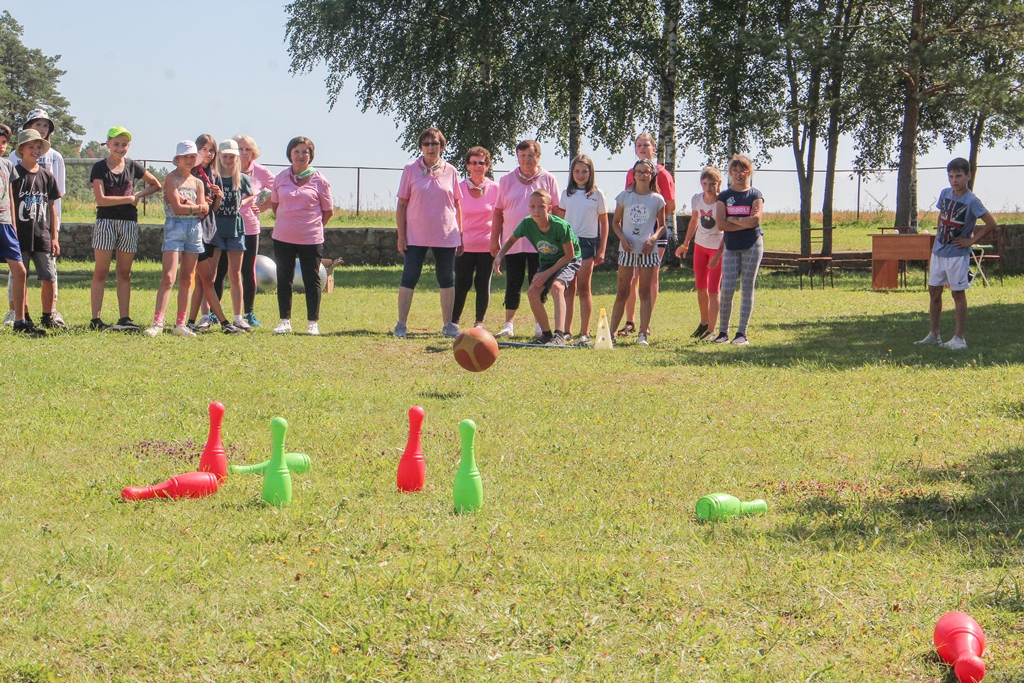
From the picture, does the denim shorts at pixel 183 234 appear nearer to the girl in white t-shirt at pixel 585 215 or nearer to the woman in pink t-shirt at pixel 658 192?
→ the girl in white t-shirt at pixel 585 215

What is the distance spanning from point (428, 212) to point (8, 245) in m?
3.89

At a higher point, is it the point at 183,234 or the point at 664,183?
the point at 664,183

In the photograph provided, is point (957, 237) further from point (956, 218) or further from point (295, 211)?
point (295, 211)

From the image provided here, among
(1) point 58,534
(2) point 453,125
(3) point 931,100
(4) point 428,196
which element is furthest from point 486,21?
(1) point 58,534

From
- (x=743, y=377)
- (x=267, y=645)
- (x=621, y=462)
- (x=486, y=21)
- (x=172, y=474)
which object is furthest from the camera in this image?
(x=486, y=21)

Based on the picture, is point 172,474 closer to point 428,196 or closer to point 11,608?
point 11,608

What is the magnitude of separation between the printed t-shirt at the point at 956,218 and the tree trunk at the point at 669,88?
46.3 ft

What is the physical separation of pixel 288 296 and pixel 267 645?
791 cm

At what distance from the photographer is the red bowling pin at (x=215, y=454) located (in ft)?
16.1

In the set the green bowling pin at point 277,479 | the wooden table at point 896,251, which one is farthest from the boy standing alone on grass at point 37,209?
the wooden table at point 896,251

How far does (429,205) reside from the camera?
34.3 ft

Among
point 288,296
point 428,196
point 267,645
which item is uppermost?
point 428,196

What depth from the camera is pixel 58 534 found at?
4.14m

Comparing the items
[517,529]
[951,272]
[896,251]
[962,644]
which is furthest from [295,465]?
[896,251]
